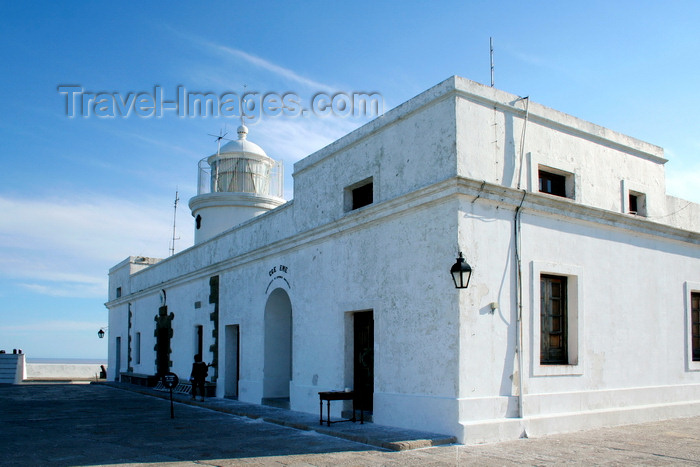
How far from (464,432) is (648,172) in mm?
6941

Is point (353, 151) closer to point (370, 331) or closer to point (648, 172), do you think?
point (370, 331)

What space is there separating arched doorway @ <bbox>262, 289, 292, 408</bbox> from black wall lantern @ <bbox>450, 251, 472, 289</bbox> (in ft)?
20.6

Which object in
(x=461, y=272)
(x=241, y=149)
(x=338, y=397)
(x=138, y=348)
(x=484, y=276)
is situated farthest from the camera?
(x=138, y=348)

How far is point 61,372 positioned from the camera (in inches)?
1297

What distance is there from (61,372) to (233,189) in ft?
60.0

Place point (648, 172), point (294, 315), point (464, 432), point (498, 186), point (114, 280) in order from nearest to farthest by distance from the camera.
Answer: point (464, 432)
point (498, 186)
point (648, 172)
point (294, 315)
point (114, 280)

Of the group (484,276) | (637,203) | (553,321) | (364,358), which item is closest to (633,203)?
(637,203)

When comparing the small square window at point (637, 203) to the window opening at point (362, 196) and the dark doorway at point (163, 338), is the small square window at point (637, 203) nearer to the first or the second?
the window opening at point (362, 196)

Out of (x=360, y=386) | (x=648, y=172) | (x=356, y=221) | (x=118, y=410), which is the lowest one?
(x=118, y=410)

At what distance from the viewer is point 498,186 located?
A: 30.5 feet

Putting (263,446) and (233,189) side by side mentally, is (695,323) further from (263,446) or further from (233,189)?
(233,189)

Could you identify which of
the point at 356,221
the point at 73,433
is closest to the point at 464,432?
the point at 356,221

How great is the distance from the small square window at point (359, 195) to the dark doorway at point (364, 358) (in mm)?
1991

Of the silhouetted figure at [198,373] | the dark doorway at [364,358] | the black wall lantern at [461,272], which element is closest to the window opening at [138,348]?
the silhouetted figure at [198,373]
